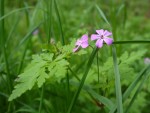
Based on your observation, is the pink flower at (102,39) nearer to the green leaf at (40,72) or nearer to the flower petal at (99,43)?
the flower petal at (99,43)

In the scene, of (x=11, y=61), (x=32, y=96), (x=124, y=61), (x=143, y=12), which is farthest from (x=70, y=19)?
(x=124, y=61)

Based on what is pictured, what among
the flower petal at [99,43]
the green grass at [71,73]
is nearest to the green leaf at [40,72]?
the green grass at [71,73]

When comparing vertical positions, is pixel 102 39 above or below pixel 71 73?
below

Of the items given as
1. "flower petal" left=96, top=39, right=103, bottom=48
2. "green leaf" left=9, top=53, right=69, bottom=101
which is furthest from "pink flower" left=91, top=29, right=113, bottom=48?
"green leaf" left=9, top=53, right=69, bottom=101

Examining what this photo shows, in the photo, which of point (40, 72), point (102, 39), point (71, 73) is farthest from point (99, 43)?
point (71, 73)

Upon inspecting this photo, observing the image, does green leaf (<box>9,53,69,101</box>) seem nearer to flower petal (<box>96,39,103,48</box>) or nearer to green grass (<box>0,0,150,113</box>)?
green grass (<box>0,0,150,113</box>)

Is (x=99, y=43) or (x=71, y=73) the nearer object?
(x=99, y=43)

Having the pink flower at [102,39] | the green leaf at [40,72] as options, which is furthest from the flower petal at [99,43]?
the green leaf at [40,72]

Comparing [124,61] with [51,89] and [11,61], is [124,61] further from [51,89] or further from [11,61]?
[11,61]

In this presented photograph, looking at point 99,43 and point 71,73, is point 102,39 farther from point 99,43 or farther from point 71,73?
point 71,73

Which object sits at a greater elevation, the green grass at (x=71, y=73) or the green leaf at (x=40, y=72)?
the green grass at (x=71, y=73)

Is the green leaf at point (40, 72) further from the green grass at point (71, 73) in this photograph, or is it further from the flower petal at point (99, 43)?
the flower petal at point (99, 43)
